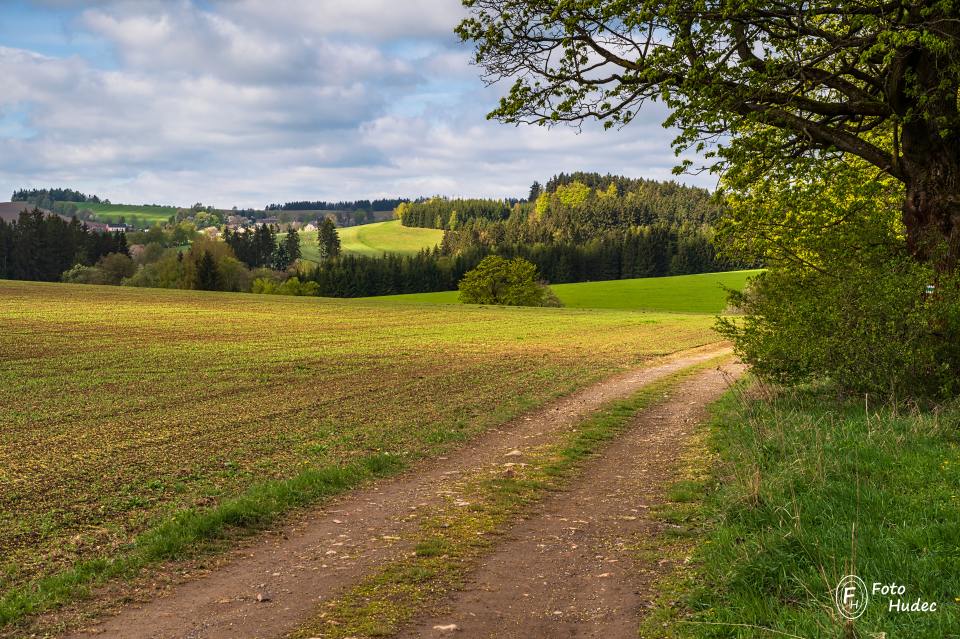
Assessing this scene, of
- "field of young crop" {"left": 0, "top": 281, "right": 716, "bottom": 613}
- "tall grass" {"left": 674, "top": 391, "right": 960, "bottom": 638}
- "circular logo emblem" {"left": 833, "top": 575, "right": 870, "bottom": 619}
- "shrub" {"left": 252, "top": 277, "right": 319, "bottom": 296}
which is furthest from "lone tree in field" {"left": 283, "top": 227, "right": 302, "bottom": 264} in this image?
"circular logo emblem" {"left": 833, "top": 575, "right": 870, "bottom": 619}

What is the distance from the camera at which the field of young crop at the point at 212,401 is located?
1059 centimetres

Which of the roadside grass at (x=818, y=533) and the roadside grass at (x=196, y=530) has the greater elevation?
the roadside grass at (x=818, y=533)

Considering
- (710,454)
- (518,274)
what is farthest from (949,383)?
(518,274)

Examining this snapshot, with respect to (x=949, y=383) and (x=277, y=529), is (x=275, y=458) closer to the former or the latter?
(x=277, y=529)

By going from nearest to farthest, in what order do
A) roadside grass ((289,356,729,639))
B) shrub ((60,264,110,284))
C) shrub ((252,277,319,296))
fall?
roadside grass ((289,356,729,639))
shrub ((60,264,110,284))
shrub ((252,277,319,296))

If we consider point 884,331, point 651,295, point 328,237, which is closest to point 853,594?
point 884,331

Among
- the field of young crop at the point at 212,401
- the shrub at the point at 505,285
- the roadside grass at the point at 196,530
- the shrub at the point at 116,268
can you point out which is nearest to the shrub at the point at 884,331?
the field of young crop at the point at 212,401

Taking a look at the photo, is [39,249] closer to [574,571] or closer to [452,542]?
[452,542]

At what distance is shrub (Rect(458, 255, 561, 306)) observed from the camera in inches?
3716

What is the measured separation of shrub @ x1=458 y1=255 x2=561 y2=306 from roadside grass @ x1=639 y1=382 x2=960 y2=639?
82512mm

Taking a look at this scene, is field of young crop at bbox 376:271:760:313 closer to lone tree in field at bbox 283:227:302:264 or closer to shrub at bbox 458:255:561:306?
shrub at bbox 458:255:561:306

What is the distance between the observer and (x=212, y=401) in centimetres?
2067

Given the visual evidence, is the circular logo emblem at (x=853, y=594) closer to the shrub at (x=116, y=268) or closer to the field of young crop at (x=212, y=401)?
the field of young crop at (x=212, y=401)

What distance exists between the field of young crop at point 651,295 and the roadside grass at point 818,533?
82.7 meters
